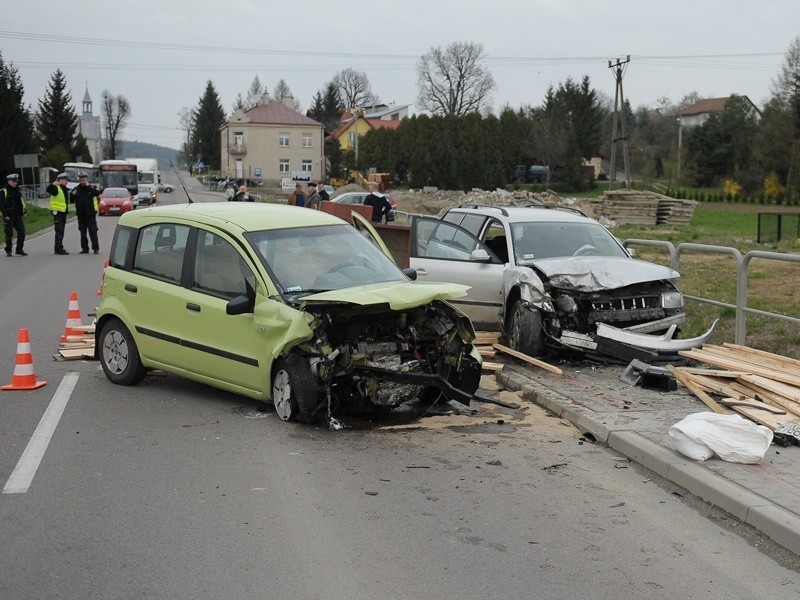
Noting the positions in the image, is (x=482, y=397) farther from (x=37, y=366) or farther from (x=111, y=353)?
(x=37, y=366)

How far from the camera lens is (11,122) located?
58.2 meters

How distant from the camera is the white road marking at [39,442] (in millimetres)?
6492

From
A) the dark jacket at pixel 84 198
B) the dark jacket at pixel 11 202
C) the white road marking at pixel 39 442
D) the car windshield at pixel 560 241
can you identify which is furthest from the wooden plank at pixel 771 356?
the dark jacket at pixel 11 202

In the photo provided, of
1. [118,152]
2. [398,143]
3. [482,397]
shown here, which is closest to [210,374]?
[482,397]

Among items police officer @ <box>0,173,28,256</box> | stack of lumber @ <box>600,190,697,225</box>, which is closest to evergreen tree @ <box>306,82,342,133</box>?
stack of lumber @ <box>600,190,697,225</box>

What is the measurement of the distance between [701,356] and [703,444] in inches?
117

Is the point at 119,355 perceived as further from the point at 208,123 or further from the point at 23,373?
the point at 208,123

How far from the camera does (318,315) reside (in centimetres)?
793

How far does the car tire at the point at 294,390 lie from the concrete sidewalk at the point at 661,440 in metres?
2.25

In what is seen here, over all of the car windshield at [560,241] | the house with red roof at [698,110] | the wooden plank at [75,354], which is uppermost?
the house with red roof at [698,110]

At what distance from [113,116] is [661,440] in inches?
6324

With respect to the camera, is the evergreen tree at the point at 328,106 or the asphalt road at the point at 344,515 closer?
the asphalt road at the point at 344,515

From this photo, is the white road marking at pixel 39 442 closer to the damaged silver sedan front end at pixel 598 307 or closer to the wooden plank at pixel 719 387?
the damaged silver sedan front end at pixel 598 307

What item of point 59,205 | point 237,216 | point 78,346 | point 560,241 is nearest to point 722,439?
point 237,216
